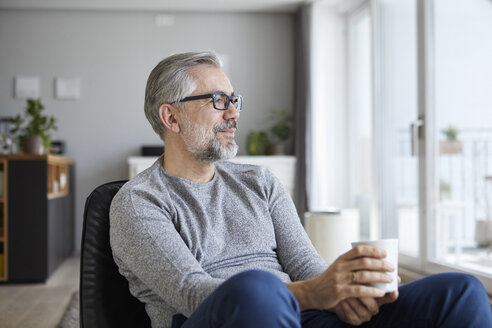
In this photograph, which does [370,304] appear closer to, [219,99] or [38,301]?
[219,99]

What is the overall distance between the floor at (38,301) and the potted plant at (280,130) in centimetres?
219

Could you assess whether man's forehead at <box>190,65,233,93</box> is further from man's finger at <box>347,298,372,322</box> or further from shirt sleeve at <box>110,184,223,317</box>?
man's finger at <box>347,298,372,322</box>

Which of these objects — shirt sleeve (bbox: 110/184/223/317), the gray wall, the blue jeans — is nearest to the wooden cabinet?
the gray wall

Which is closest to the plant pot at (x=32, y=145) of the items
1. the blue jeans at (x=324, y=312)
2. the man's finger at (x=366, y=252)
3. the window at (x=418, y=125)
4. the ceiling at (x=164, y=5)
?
the ceiling at (x=164, y=5)

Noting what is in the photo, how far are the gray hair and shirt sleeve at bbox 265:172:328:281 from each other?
0.36m

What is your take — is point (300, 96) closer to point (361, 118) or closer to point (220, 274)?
point (361, 118)

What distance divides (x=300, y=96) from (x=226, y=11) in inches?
48.3

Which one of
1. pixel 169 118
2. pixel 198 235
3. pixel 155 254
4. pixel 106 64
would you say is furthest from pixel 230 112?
pixel 106 64

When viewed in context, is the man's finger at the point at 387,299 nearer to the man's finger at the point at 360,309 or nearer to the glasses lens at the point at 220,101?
the man's finger at the point at 360,309

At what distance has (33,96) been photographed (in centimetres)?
566

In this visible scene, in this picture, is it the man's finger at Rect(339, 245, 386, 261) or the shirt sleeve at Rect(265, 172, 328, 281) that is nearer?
the man's finger at Rect(339, 245, 386, 261)

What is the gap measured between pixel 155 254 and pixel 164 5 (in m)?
4.66

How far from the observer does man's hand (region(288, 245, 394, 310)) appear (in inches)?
43.9

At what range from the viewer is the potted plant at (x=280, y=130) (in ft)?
18.2
